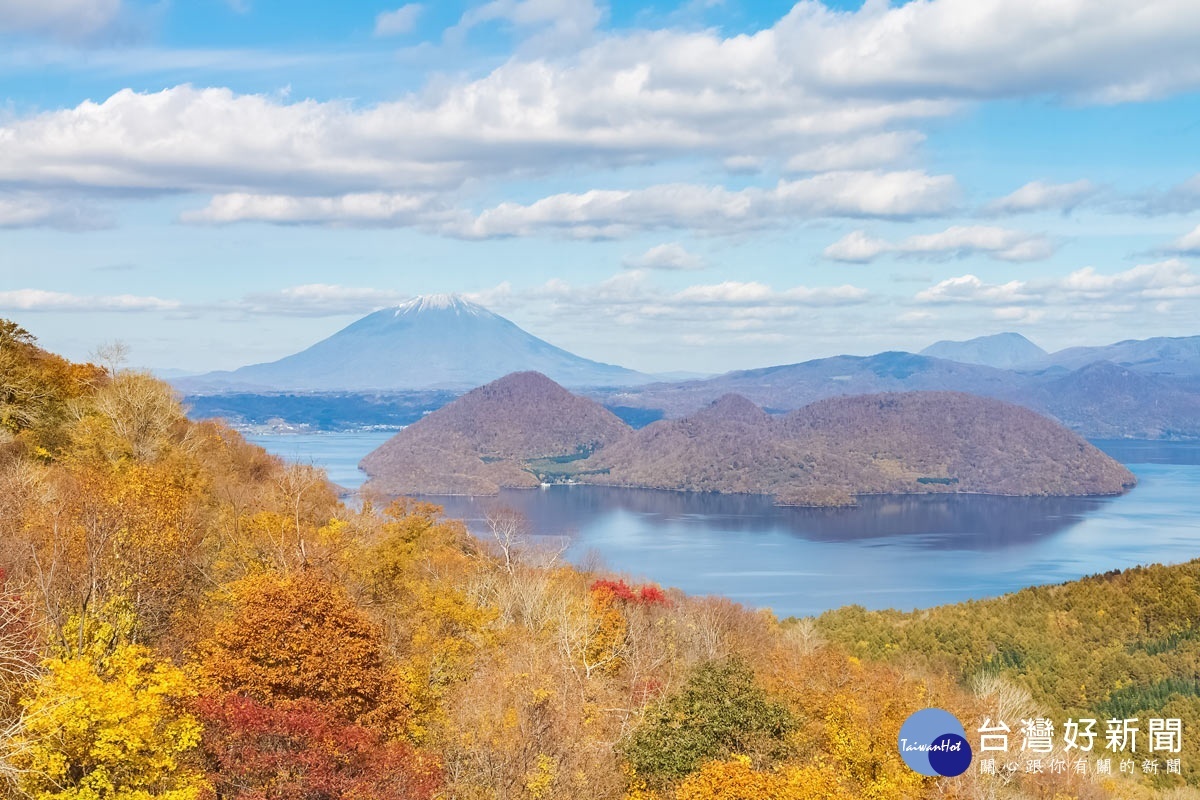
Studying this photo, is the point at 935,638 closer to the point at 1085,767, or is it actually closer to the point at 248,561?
the point at 1085,767

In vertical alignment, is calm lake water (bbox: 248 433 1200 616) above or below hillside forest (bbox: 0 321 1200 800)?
below

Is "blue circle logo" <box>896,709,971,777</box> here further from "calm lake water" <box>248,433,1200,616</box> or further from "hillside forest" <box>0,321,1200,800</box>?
"calm lake water" <box>248,433,1200,616</box>

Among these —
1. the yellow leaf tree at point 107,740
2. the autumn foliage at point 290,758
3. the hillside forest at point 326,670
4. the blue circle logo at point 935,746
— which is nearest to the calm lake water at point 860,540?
the hillside forest at point 326,670

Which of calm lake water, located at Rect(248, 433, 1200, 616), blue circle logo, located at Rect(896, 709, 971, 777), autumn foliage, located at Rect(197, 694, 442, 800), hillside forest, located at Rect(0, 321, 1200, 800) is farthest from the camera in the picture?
calm lake water, located at Rect(248, 433, 1200, 616)

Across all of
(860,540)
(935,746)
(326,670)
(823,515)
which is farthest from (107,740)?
(823,515)

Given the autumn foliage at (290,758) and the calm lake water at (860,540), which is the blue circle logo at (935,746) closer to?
the autumn foliage at (290,758)

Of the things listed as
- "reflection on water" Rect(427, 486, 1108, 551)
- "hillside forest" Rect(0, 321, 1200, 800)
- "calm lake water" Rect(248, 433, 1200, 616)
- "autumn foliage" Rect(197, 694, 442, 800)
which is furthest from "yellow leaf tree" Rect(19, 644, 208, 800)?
"reflection on water" Rect(427, 486, 1108, 551)

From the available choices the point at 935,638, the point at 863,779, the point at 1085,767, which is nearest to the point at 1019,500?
the point at 935,638
